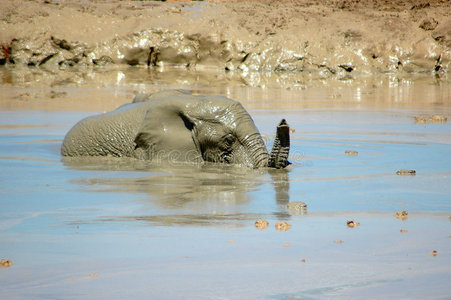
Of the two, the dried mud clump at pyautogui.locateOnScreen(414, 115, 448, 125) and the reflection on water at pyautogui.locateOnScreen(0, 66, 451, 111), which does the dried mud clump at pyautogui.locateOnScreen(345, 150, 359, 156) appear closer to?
the dried mud clump at pyautogui.locateOnScreen(414, 115, 448, 125)

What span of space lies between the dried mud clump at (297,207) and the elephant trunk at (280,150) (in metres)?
1.56

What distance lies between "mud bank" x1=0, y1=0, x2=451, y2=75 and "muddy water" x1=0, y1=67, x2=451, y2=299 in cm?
1533

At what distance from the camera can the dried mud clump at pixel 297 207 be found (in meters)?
5.50

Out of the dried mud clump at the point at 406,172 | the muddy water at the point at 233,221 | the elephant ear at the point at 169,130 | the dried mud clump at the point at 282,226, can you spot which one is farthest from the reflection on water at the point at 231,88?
the dried mud clump at the point at 282,226

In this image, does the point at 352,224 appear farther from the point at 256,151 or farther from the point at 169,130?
the point at 169,130

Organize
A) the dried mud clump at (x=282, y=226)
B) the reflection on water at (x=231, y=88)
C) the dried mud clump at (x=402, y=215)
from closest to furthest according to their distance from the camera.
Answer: the dried mud clump at (x=282, y=226)
the dried mud clump at (x=402, y=215)
the reflection on water at (x=231, y=88)

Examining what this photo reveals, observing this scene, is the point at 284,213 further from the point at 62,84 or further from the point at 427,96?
the point at 62,84

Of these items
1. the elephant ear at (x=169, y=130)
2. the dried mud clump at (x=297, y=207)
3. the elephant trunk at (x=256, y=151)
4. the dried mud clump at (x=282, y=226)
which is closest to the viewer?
the dried mud clump at (x=282, y=226)

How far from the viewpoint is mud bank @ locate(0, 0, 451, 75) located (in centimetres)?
2609

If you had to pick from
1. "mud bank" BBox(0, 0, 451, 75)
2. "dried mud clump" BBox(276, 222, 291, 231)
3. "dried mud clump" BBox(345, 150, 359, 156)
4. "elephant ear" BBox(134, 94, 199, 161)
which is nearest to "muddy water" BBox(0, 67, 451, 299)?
"dried mud clump" BBox(276, 222, 291, 231)

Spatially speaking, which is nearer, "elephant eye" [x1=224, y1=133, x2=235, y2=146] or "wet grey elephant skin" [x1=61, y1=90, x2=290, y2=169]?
"wet grey elephant skin" [x1=61, y1=90, x2=290, y2=169]

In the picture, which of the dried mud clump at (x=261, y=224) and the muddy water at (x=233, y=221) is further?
the dried mud clump at (x=261, y=224)

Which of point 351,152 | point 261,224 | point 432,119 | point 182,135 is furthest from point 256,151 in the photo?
point 432,119

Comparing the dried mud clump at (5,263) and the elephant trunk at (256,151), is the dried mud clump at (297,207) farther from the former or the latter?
the dried mud clump at (5,263)
